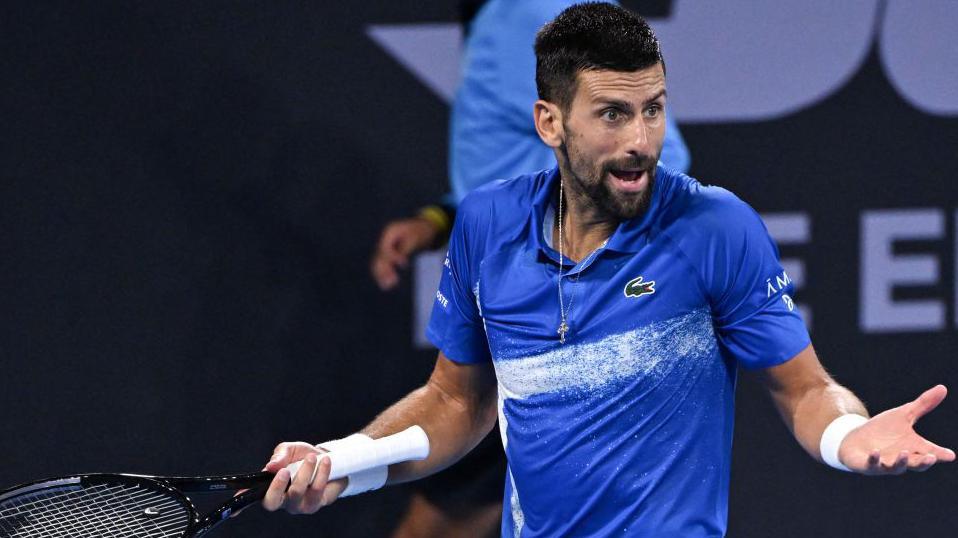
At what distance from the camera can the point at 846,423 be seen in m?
2.32

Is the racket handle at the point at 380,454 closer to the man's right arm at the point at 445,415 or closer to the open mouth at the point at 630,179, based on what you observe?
the man's right arm at the point at 445,415

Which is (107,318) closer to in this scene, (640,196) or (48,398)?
(48,398)

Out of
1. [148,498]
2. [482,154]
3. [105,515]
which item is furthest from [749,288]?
[482,154]

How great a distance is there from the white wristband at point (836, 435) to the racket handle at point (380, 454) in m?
0.80

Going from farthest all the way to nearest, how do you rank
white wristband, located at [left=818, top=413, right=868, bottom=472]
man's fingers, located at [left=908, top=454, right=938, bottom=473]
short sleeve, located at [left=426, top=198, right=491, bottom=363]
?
short sleeve, located at [left=426, top=198, right=491, bottom=363] → white wristband, located at [left=818, top=413, right=868, bottom=472] → man's fingers, located at [left=908, top=454, right=938, bottom=473]

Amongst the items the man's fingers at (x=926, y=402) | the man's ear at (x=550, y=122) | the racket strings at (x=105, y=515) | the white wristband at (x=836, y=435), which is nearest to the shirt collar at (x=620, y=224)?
the man's ear at (x=550, y=122)

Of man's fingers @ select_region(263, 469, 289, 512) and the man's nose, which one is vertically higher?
the man's nose

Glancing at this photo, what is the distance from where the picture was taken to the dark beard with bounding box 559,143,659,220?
241 cm

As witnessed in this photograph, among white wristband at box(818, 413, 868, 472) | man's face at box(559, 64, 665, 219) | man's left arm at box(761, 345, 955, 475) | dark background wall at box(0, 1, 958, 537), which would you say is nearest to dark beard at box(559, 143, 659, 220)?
man's face at box(559, 64, 665, 219)

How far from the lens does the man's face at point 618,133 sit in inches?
94.0

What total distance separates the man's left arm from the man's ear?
564 mm

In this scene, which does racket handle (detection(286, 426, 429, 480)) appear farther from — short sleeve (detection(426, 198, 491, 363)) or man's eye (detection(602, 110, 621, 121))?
man's eye (detection(602, 110, 621, 121))

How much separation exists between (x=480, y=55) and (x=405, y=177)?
738mm

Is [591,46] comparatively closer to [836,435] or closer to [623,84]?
[623,84]
